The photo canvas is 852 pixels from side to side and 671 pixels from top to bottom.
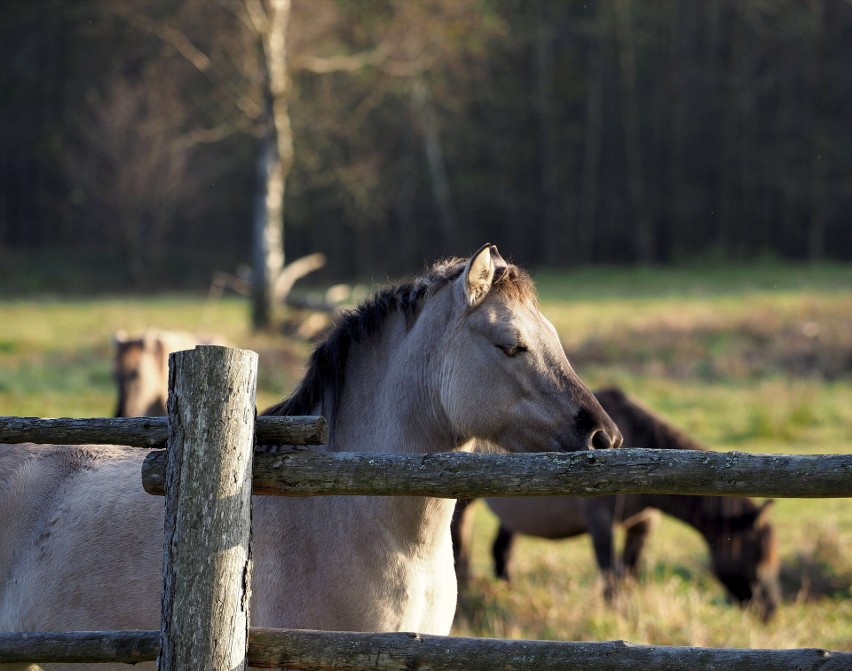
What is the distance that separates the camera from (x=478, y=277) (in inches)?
136

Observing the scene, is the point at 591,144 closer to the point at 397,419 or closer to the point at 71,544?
the point at 397,419

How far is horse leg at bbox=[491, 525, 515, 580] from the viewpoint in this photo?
830 centimetres

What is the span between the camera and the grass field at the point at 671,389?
660cm

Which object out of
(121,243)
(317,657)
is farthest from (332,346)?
(121,243)

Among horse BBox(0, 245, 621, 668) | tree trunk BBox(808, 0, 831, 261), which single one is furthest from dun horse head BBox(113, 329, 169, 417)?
tree trunk BBox(808, 0, 831, 261)

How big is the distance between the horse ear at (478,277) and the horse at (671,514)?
149 inches

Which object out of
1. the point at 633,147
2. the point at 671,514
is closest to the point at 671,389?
the point at 671,514

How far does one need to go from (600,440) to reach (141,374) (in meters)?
6.73

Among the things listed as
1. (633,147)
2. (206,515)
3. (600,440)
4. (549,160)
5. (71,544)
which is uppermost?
(633,147)

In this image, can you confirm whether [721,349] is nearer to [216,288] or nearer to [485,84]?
[216,288]

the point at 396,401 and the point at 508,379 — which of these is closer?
the point at 508,379

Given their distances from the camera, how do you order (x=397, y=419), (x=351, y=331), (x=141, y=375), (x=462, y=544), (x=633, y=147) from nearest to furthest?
(x=397, y=419), (x=351, y=331), (x=462, y=544), (x=141, y=375), (x=633, y=147)

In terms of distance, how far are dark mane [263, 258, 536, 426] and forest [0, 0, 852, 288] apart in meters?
27.1

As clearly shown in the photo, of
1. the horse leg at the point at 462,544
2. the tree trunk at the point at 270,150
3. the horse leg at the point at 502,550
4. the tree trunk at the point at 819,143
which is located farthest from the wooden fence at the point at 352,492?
the tree trunk at the point at 819,143
